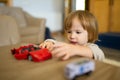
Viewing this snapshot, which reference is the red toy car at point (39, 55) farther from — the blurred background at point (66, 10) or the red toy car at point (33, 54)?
the blurred background at point (66, 10)

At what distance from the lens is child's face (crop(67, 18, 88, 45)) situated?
87 centimetres

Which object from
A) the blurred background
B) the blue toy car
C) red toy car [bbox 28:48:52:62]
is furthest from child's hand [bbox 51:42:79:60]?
the blurred background

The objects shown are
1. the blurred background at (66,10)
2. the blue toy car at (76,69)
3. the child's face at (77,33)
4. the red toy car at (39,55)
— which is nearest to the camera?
the blue toy car at (76,69)

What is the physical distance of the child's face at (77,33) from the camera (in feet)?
2.87

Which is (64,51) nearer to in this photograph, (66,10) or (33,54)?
(33,54)

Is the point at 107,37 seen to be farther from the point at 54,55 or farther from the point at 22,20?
the point at 54,55

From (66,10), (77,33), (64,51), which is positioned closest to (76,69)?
(64,51)

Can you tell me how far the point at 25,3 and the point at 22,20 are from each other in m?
0.89

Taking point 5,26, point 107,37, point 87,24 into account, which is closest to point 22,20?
point 107,37

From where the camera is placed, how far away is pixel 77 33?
887mm

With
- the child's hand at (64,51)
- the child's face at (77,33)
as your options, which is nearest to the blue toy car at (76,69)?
the child's hand at (64,51)

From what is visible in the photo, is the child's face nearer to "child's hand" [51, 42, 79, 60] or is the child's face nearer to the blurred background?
"child's hand" [51, 42, 79, 60]

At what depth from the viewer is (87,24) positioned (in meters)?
0.88

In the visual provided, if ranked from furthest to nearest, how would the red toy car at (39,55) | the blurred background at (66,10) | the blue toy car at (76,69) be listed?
the blurred background at (66,10) → the red toy car at (39,55) → the blue toy car at (76,69)
